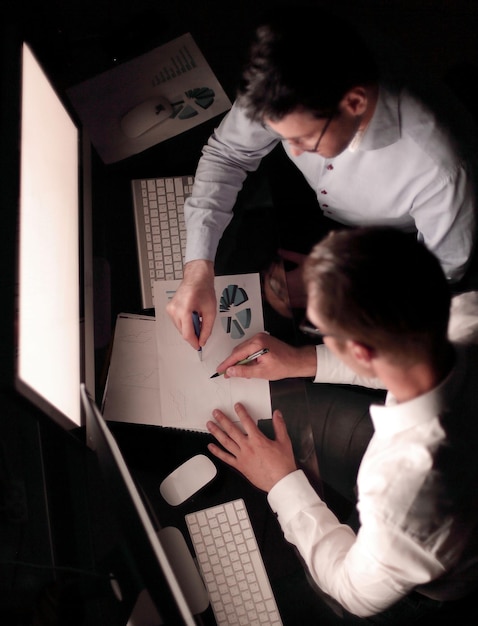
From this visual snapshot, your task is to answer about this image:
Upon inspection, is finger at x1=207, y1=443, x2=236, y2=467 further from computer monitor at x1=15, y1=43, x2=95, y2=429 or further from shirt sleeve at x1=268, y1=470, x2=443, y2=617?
computer monitor at x1=15, y1=43, x2=95, y2=429

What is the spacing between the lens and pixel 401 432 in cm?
88

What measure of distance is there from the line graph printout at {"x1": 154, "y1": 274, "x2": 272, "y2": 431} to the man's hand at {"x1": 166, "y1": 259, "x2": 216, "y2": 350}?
3cm

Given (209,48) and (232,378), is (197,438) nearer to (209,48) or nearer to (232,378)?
(232,378)

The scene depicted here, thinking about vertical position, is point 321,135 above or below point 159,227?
above

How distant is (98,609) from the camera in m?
0.97

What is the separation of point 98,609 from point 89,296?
57cm

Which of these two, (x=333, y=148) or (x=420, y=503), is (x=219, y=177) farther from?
(x=420, y=503)

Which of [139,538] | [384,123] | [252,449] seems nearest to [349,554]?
[252,449]

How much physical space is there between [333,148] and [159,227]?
0.43m

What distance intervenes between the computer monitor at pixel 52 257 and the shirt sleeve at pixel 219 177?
0.22 meters

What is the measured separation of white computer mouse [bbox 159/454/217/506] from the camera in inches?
40.8

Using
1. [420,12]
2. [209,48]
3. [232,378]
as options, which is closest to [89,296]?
[232,378]

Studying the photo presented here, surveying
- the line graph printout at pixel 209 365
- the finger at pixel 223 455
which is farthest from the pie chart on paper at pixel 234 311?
the finger at pixel 223 455

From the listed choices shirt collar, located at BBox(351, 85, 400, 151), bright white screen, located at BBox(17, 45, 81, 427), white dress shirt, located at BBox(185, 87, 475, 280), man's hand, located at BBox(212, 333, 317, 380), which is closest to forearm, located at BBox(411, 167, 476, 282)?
white dress shirt, located at BBox(185, 87, 475, 280)
